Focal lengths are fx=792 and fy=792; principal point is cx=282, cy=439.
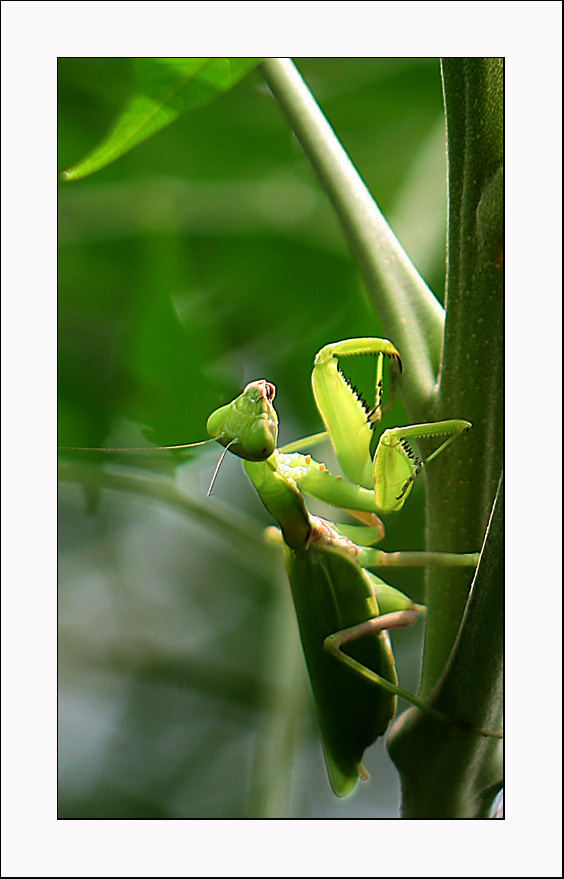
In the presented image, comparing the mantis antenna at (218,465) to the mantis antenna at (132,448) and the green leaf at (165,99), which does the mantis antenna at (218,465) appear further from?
the green leaf at (165,99)

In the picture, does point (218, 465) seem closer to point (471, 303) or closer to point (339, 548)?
point (339, 548)

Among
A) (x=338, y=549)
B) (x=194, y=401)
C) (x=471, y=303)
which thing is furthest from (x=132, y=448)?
(x=471, y=303)

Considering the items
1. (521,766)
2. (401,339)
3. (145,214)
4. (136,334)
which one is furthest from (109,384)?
(521,766)

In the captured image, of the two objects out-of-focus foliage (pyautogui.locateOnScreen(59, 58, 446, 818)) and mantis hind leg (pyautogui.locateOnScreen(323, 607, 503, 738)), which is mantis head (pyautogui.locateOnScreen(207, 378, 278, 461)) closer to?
out-of-focus foliage (pyautogui.locateOnScreen(59, 58, 446, 818))

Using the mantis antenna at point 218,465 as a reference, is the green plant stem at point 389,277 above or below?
above

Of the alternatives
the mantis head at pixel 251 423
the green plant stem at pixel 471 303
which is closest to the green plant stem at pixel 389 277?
the green plant stem at pixel 471 303

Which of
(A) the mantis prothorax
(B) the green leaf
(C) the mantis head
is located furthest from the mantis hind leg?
(B) the green leaf
